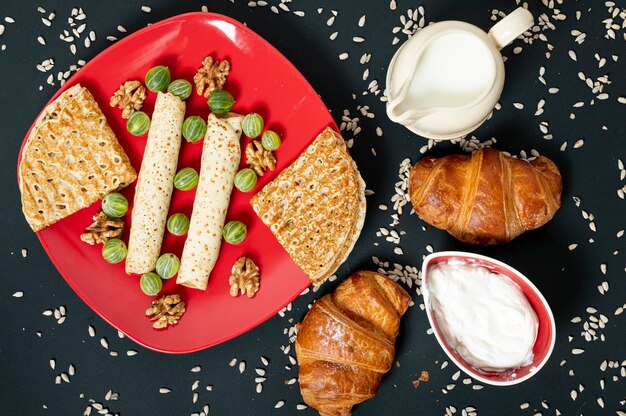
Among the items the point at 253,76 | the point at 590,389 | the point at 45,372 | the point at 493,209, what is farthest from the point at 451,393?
the point at 45,372

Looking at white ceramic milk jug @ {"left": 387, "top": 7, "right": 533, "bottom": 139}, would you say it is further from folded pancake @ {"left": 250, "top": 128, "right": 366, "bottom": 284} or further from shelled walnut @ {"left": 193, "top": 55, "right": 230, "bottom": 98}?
shelled walnut @ {"left": 193, "top": 55, "right": 230, "bottom": 98}

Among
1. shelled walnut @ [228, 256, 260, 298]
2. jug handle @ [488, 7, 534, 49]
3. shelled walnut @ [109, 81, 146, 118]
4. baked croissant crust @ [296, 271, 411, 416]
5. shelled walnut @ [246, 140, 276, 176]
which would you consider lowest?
baked croissant crust @ [296, 271, 411, 416]

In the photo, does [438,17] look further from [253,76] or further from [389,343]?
[389,343]

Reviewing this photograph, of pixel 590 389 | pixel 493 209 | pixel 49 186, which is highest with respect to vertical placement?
pixel 49 186

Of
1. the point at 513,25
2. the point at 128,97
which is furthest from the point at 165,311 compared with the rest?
the point at 513,25

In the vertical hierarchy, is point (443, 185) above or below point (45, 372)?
above

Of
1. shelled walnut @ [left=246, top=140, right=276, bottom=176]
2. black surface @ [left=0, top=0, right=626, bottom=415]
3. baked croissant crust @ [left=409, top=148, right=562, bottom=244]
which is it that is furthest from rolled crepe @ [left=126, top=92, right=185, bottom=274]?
baked croissant crust @ [left=409, top=148, right=562, bottom=244]

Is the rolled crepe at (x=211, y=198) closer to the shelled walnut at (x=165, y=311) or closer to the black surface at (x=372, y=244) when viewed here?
the shelled walnut at (x=165, y=311)

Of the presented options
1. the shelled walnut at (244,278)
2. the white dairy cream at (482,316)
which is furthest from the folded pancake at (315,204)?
the white dairy cream at (482,316)
